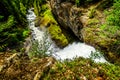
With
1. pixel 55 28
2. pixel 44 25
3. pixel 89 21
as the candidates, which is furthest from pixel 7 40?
pixel 44 25

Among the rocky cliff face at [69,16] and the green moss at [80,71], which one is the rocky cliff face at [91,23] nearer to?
the rocky cliff face at [69,16]

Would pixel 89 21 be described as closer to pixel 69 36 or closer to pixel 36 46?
pixel 69 36

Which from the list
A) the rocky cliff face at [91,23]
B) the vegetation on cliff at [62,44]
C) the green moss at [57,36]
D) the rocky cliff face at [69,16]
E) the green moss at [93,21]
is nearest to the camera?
the vegetation on cliff at [62,44]

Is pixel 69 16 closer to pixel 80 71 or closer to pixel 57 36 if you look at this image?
pixel 57 36

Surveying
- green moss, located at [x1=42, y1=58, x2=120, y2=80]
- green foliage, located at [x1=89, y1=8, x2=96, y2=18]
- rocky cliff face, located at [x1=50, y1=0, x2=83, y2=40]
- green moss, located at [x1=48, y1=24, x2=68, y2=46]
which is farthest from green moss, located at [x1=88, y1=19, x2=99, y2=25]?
green moss, located at [x1=42, y1=58, x2=120, y2=80]

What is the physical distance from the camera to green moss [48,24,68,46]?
27.9 meters

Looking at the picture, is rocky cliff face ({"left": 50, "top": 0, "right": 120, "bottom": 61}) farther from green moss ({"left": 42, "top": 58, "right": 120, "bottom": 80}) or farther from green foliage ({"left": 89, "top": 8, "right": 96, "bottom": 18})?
green moss ({"left": 42, "top": 58, "right": 120, "bottom": 80})

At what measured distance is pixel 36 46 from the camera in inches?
508

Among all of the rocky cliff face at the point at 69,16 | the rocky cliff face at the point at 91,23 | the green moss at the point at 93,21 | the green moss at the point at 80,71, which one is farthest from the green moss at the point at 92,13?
the green moss at the point at 80,71

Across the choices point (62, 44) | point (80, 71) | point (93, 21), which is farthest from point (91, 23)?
point (80, 71)

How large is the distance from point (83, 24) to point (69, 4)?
16.1 ft

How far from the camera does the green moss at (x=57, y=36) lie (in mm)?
27894

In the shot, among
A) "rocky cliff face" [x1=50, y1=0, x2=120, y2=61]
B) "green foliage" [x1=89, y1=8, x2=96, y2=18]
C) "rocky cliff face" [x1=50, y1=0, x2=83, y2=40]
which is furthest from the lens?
"rocky cliff face" [x1=50, y1=0, x2=83, y2=40]

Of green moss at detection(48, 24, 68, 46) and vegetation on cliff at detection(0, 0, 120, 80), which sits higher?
vegetation on cliff at detection(0, 0, 120, 80)
